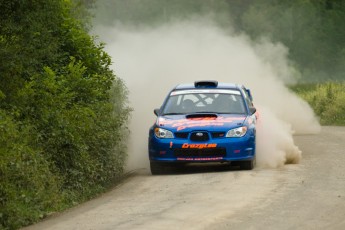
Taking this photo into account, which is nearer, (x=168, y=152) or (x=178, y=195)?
(x=178, y=195)

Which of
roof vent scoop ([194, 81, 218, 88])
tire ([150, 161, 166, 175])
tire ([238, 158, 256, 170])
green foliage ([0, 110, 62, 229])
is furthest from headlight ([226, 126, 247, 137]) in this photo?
green foliage ([0, 110, 62, 229])

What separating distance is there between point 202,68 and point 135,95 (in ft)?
22.5

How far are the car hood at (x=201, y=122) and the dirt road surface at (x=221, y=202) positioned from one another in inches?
32.6

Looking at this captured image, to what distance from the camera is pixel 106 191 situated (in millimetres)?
17438

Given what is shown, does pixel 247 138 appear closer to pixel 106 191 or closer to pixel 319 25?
pixel 106 191

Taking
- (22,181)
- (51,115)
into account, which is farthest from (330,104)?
(22,181)

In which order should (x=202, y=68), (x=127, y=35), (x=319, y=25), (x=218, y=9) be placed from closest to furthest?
(x=202, y=68)
(x=127, y=35)
(x=218, y=9)
(x=319, y=25)

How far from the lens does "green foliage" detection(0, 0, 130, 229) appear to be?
46.4ft

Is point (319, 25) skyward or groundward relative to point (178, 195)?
skyward

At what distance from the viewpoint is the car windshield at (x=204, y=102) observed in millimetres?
20031

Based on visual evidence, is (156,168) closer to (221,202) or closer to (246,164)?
(246,164)

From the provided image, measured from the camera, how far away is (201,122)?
1911cm

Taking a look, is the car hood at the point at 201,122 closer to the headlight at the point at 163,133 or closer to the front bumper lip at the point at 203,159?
the headlight at the point at 163,133

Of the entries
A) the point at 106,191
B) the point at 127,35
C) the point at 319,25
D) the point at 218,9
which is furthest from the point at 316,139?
the point at 319,25
